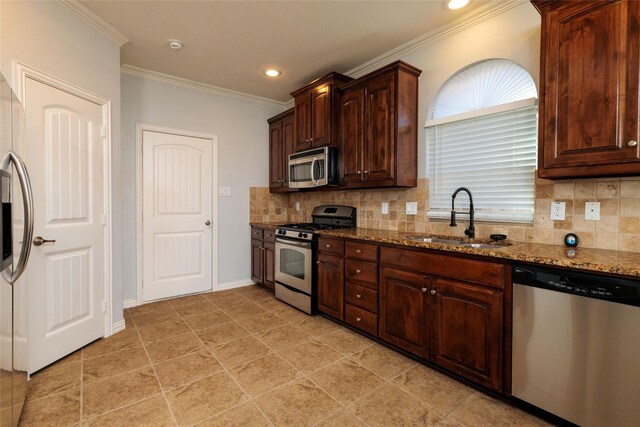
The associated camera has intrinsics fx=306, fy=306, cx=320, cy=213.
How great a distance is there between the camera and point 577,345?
150 cm

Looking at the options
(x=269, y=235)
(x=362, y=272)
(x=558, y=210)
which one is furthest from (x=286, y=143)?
(x=558, y=210)

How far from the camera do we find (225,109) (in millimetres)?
4152

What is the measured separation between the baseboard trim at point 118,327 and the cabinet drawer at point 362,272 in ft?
6.99

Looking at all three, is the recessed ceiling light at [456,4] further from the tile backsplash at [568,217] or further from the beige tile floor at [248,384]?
the beige tile floor at [248,384]

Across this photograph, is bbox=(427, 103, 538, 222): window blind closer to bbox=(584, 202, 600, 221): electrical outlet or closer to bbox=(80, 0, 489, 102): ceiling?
bbox=(584, 202, 600, 221): electrical outlet

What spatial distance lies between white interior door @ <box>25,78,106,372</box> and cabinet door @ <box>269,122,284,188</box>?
6.94 ft

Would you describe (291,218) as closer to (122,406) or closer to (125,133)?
(125,133)

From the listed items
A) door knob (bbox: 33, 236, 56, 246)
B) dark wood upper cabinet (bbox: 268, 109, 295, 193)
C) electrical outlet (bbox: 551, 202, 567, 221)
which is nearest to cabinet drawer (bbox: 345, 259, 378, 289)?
electrical outlet (bbox: 551, 202, 567, 221)

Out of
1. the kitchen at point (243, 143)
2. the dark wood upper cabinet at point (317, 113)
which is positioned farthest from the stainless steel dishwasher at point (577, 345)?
the dark wood upper cabinet at point (317, 113)

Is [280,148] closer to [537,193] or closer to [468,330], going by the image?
[537,193]

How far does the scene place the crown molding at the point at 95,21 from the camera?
2.29m

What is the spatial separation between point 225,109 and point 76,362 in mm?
3187

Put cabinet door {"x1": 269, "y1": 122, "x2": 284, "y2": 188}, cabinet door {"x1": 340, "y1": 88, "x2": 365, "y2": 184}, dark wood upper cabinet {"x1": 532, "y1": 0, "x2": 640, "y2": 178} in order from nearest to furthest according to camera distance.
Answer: dark wood upper cabinet {"x1": 532, "y1": 0, "x2": 640, "y2": 178}, cabinet door {"x1": 340, "y1": 88, "x2": 365, "y2": 184}, cabinet door {"x1": 269, "y1": 122, "x2": 284, "y2": 188}

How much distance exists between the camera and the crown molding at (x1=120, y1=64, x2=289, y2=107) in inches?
136
